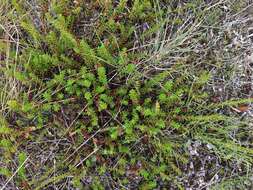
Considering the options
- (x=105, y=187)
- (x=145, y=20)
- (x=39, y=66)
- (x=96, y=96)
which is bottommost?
(x=105, y=187)

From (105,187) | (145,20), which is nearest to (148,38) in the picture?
(145,20)

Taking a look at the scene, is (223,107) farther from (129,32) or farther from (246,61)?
(129,32)

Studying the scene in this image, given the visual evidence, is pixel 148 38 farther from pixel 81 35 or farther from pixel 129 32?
pixel 81 35

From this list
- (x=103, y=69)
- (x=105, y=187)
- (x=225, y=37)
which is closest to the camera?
(x=103, y=69)

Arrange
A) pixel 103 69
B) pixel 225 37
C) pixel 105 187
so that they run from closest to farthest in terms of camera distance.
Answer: pixel 103 69, pixel 105 187, pixel 225 37

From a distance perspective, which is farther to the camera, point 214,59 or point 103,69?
point 214,59

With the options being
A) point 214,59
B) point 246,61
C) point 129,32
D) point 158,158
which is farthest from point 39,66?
point 246,61

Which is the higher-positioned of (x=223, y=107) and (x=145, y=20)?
(x=145, y=20)
